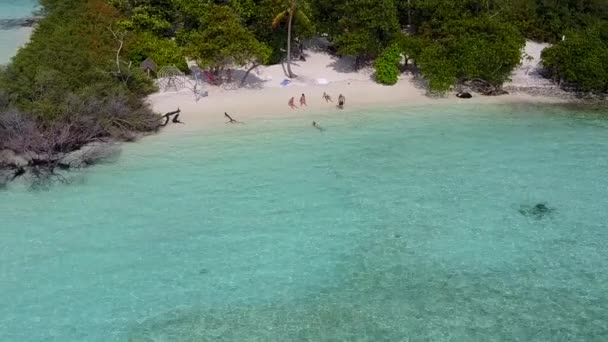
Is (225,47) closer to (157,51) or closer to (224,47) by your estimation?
(224,47)

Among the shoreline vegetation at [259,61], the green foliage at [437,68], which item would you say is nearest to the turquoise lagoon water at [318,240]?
the shoreline vegetation at [259,61]

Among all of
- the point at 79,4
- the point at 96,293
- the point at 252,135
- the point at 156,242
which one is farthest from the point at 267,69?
the point at 96,293

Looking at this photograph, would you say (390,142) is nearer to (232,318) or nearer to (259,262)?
(259,262)

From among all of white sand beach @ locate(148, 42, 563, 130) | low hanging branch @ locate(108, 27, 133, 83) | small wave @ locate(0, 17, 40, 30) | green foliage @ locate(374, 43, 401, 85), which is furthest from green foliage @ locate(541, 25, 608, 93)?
small wave @ locate(0, 17, 40, 30)

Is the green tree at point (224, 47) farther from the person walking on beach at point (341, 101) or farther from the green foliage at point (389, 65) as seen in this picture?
the green foliage at point (389, 65)

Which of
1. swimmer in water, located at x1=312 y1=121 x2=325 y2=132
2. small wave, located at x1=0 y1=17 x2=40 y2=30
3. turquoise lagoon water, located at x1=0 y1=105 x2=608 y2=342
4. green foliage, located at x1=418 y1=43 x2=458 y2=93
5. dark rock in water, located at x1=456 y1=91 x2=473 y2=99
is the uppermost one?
small wave, located at x1=0 y1=17 x2=40 y2=30

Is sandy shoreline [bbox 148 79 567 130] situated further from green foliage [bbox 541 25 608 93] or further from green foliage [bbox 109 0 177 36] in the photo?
green foliage [bbox 109 0 177 36]
